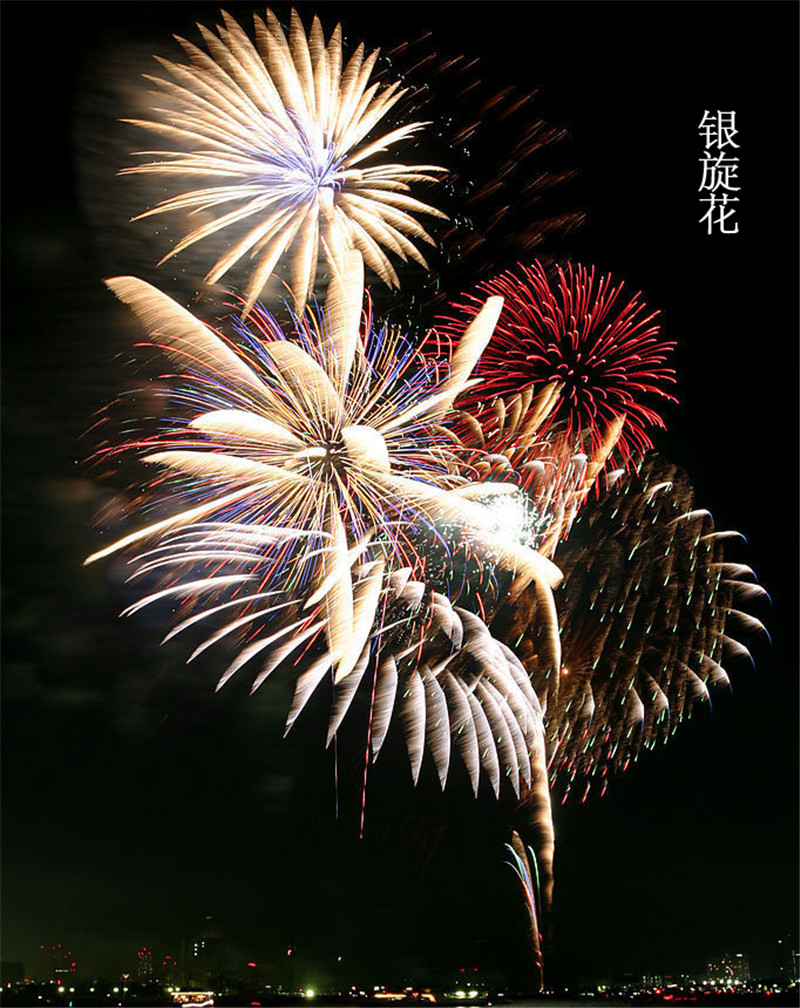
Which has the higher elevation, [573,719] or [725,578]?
[725,578]

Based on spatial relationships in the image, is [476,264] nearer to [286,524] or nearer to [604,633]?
[286,524]

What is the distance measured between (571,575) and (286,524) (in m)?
4.12

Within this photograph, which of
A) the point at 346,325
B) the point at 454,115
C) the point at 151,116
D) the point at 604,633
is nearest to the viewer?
the point at 346,325

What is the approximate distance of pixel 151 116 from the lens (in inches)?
385

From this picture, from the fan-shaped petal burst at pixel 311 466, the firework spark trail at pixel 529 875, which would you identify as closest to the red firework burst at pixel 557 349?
the fan-shaped petal burst at pixel 311 466

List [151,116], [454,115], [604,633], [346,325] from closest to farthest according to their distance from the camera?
[346,325]
[454,115]
[151,116]
[604,633]

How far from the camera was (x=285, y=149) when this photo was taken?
8.21m

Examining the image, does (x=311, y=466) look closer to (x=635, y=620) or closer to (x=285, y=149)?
(x=285, y=149)

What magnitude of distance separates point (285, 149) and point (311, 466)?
2803 millimetres

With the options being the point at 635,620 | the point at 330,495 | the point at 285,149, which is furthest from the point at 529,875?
the point at 285,149

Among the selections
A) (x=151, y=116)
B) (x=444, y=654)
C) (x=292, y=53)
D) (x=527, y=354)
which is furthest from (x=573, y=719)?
(x=151, y=116)

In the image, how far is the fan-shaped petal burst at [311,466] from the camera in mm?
8172

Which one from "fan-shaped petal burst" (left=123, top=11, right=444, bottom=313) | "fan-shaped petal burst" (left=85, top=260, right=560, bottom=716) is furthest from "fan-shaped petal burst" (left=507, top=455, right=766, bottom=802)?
"fan-shaped petal burst" (left=123, top=11, right=444, bottom=313)

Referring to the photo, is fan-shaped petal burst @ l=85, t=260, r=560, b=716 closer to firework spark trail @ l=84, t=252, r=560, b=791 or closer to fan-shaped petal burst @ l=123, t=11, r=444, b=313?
firework spark trail @ l=84, t=252, r=560, b=791
